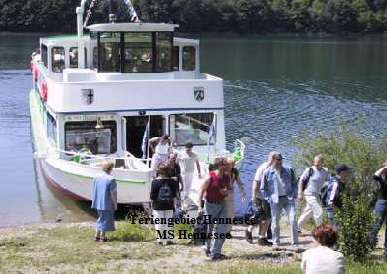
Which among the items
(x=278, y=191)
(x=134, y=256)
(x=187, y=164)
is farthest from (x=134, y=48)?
(x=134, y=256)

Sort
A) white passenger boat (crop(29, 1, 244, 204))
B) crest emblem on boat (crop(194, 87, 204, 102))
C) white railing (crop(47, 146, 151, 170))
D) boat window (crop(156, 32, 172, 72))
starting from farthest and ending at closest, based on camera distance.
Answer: boat window (crop(156, 32, 172, 72)), crest emblem on boat (crop(194, 87, 204, 102)), white passenger boat (crop(29, 1, 244, 204)), white railing (crop(47, 146, 151, 170))

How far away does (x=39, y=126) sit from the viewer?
23.9 metres

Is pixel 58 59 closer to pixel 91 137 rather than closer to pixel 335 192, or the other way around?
pixel 91 137

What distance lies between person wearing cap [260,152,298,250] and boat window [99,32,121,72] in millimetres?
8429

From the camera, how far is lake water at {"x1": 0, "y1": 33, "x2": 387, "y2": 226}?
755 inches

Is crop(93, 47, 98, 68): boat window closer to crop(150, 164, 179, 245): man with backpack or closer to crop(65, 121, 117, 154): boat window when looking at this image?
crop(65, 121, 117, 154): boat window

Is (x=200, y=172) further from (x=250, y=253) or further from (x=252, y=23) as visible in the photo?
(x=252, y=23)

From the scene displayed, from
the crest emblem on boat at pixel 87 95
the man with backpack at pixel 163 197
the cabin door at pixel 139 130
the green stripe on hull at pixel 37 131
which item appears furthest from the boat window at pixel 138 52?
the man with backpack at pixel 163 197

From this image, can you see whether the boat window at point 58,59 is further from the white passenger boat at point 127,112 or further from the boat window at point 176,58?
the boat window at point 176,58

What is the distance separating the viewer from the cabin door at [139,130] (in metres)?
17.2

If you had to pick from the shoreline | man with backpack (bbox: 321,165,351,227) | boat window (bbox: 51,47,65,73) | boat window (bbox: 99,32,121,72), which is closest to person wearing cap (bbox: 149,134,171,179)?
the shoreline

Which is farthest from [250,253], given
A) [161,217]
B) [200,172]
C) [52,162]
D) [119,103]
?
[52,162]

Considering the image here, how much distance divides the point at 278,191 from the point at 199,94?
22.5 feet

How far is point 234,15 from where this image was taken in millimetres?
127188
